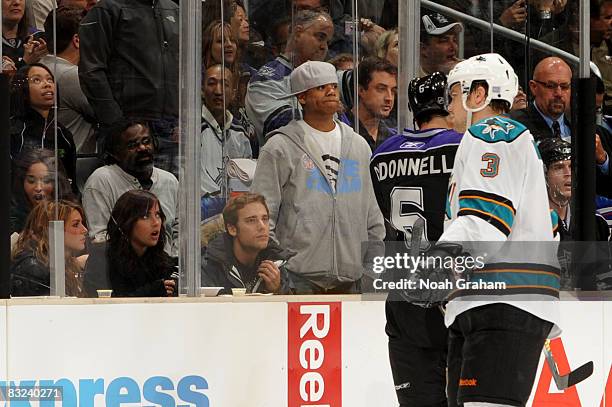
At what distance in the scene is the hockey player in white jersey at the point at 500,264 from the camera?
3699mm

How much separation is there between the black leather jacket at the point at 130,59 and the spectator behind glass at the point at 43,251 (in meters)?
0.34

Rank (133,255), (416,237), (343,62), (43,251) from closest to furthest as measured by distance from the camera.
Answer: (416,237) < (43,251) < (133,255) < (343,62)

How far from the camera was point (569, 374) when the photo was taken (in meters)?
4.66

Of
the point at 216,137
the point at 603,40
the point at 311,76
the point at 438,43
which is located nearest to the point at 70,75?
the point at 216,137

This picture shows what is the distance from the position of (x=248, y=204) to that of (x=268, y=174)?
127mm

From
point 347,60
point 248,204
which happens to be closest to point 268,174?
point 248,204

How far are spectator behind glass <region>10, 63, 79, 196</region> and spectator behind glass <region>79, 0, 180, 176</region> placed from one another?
128mm

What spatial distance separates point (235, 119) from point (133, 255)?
0.59 meters

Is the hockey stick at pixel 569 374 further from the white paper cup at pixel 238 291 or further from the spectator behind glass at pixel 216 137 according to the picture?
the spectator behind glass at pixel 216 137

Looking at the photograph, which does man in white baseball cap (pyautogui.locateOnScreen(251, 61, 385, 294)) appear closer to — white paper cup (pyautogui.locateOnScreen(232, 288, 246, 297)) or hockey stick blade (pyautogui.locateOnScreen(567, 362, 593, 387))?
white paper cup (pyautogui.locateOnScreen(232, 288, 246, 297))

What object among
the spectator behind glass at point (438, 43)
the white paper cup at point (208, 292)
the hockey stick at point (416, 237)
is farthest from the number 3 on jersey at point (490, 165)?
the white paper cup at point (208, 292)

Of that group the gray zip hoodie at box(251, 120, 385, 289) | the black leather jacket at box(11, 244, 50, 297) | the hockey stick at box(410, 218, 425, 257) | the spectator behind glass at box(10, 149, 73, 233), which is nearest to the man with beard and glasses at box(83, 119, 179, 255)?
the spectator behind glass at box(10, 149, 73, 233)

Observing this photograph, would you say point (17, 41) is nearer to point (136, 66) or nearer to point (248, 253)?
point (136, 66)

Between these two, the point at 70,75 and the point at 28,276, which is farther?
the point at 70,75
